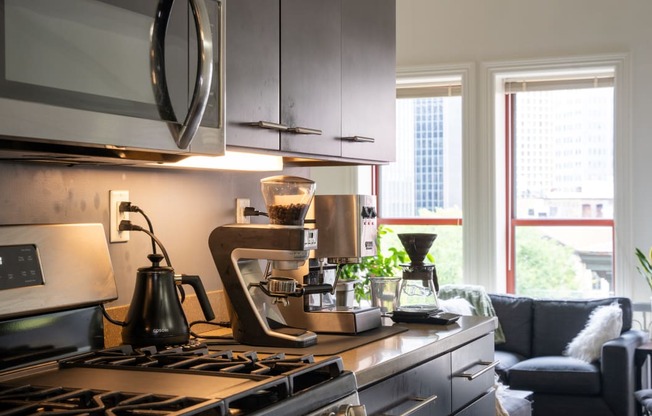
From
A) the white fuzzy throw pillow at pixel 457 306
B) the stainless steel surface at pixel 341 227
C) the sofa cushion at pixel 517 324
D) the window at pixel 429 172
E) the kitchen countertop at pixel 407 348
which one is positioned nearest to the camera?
the kitchen countertop at pixel 407 348

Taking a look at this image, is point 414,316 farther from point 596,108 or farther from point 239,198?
point 596,108

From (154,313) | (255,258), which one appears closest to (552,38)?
(255,258)

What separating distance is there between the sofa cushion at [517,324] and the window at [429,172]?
0.59 metres

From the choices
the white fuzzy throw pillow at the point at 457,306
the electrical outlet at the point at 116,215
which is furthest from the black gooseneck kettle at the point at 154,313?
the white fuzzy throw pillow at the point at 457,306

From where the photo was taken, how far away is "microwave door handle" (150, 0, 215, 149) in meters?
1.66

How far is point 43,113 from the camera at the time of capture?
55.7 inches

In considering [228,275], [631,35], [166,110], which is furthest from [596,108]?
[166,110]

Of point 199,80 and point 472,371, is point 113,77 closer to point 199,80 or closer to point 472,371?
point 199,80

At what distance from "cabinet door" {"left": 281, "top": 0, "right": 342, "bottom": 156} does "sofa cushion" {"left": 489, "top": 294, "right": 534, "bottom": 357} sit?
2.97m

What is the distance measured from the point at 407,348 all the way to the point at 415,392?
12 centimetres

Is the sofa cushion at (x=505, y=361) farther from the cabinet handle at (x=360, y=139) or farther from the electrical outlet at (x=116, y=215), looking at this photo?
the electrical outlet at (x=116, y=215)

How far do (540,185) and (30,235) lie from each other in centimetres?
442

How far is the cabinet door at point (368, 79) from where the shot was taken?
2.63m

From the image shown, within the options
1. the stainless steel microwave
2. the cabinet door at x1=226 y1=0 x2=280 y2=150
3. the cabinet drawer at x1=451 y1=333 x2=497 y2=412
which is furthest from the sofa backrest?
the stainless steel microwave
